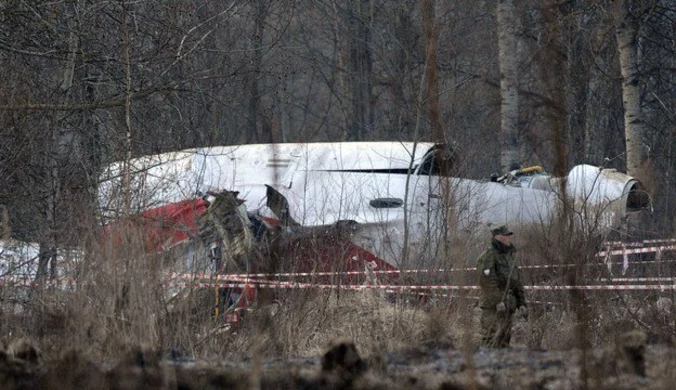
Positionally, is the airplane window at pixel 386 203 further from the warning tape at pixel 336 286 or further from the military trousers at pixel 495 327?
the military trousers at pixel 495 327

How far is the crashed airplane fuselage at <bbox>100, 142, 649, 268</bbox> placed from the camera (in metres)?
14.2

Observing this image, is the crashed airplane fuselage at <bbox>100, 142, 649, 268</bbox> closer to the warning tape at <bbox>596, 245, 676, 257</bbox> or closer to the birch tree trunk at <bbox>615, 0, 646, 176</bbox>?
the warning tape at <bbox>596, 245, 676, 257</bbox>

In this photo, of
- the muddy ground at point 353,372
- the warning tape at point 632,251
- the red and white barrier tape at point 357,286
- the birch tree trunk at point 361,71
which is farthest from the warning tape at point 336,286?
the birch tree trunk at point 361,71

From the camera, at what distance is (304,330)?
1227cm

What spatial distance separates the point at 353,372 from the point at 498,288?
5672 millimetres

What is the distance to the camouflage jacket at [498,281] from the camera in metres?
11.9

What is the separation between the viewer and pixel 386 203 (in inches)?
631

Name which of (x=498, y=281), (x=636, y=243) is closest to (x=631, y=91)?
(x=636, y=243)

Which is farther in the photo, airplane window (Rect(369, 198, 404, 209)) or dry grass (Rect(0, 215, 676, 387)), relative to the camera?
airplane window (Rect(369, 198, 404, 209))

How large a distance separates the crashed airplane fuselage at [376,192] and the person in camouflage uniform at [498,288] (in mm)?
1501

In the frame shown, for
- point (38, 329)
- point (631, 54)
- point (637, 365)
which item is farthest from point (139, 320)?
point (631, 54)

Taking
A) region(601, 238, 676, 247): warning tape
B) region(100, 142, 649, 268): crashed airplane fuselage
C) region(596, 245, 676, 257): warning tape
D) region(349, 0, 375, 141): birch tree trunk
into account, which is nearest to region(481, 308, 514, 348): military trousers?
region(100, 142, 649, 268): crashed airplane fuselage

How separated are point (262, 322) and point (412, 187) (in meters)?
5.33

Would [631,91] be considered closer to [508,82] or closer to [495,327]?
[508,82]
